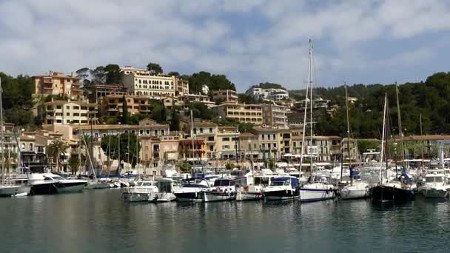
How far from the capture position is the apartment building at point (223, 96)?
150637mm

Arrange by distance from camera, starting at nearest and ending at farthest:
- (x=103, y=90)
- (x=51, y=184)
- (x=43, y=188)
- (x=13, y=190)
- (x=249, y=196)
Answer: (x=249, y=196)
(x=13, y=190)
(x=43, y=188)
(x=51, y=184)
(x=103, y=90)

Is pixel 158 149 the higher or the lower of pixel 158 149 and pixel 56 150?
the higher

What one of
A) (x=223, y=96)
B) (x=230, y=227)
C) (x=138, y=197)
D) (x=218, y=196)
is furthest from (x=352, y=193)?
(x=223, y=96)

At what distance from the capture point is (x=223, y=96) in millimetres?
151250

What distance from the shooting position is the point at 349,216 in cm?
3897

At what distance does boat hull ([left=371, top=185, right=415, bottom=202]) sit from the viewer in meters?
45.2

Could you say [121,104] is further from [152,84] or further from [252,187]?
[252,187]

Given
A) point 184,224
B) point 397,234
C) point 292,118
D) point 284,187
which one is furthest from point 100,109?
point 397,234

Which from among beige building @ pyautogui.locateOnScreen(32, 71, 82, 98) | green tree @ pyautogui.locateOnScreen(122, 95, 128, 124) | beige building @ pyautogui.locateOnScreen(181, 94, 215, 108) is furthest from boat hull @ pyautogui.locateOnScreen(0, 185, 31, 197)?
beige building @ pyautogui.locateOnScreen(181, 94, 215, 108)

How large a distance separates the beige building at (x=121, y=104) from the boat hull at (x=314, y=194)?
81458 mm

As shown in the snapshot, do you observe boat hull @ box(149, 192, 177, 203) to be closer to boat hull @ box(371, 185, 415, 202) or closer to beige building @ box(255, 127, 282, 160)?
boat hull @ box(371, 185, 415, 202)

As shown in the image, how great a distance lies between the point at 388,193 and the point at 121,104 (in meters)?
85.8

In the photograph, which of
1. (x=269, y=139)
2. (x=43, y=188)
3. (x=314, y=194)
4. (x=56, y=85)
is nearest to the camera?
(x=314, y=194)

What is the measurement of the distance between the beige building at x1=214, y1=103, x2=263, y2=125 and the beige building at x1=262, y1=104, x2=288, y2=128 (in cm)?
342
